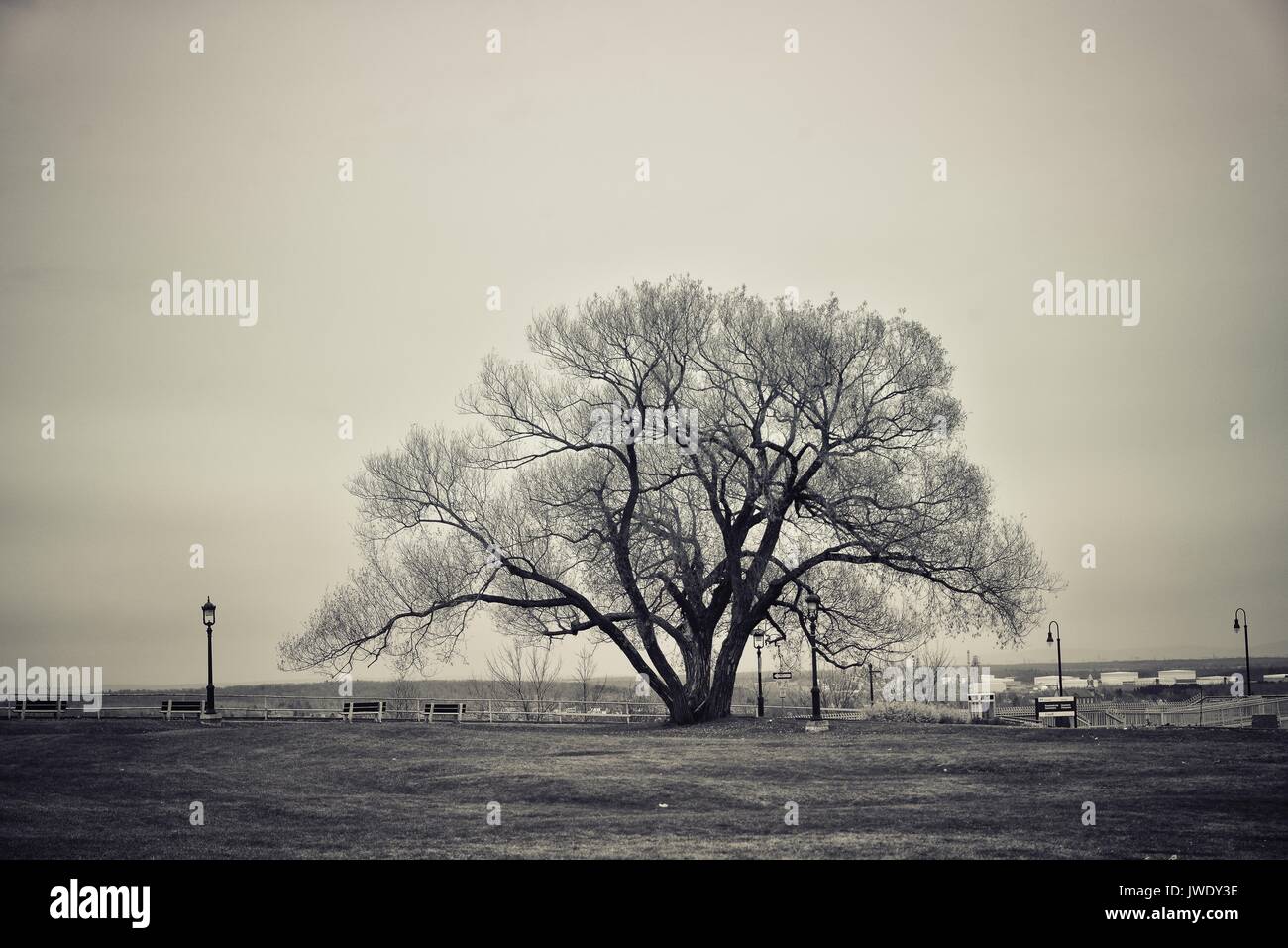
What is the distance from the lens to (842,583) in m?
38.1

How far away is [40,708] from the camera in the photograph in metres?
47.1

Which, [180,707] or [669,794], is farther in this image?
[180,707]

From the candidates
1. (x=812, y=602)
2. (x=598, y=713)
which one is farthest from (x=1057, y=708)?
(x=598, y=713)

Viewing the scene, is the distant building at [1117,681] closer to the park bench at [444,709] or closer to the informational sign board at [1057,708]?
the park bench at [444,709]

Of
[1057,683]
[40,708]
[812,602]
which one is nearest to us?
[812,602]

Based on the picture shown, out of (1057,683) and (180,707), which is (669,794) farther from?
(1057,683)

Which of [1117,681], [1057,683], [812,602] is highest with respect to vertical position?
[812,602]

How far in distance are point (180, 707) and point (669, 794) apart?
1188 inches

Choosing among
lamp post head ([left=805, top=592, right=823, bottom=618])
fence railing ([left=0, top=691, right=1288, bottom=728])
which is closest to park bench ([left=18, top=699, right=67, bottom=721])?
fence railing ([left=0, top=691, right=1288, bottom=728])

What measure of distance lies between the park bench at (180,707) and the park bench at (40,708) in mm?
3622

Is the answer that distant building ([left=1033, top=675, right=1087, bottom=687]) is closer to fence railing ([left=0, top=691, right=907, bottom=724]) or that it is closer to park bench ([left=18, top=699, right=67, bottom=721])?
fence railing ([left=0, top=691, right=907, bottom=724])

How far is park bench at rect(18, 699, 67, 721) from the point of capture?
44438 millimetres

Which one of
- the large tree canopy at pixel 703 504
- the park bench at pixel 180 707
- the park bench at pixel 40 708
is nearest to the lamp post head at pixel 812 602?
the large tree canopy at pixel 703 504

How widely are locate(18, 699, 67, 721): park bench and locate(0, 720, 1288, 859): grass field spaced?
13574 millimetres
